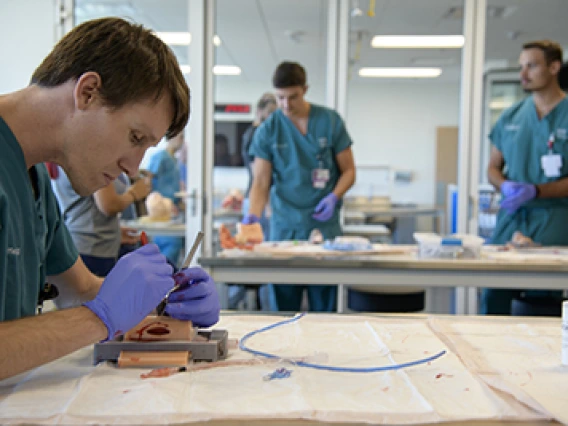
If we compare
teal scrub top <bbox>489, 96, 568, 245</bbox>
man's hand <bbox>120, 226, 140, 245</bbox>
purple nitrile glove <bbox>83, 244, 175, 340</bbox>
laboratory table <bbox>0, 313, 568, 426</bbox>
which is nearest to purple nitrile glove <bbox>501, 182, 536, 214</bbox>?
teal scrub top <bbox>489, 96, 568, 245</bbox>

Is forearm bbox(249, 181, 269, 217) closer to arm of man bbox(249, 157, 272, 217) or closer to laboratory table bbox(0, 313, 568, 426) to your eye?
arm of man bbox(249, 157, 272, 217)

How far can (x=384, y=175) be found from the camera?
7863 mm

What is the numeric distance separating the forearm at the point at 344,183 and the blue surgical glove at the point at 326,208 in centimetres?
5

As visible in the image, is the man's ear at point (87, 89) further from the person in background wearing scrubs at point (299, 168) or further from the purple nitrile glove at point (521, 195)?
the purple nitrile glove at point (521, 195)

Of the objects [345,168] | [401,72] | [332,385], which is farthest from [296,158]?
[401,72]

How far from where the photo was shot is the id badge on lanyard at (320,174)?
122 inches

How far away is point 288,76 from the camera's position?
2.93m

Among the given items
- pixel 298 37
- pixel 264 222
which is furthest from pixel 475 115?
pixel 298 37

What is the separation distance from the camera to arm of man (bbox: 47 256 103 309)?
127 cm

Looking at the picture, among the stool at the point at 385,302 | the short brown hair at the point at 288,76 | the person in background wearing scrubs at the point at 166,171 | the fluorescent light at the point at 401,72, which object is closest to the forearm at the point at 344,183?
the short brown hair at the point at 288,76

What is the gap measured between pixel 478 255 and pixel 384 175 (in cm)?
556

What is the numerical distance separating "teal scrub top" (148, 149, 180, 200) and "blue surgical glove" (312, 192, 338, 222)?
5.30 feet

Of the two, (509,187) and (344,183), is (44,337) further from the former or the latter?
(509,187)

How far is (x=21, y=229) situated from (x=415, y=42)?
590 cm
